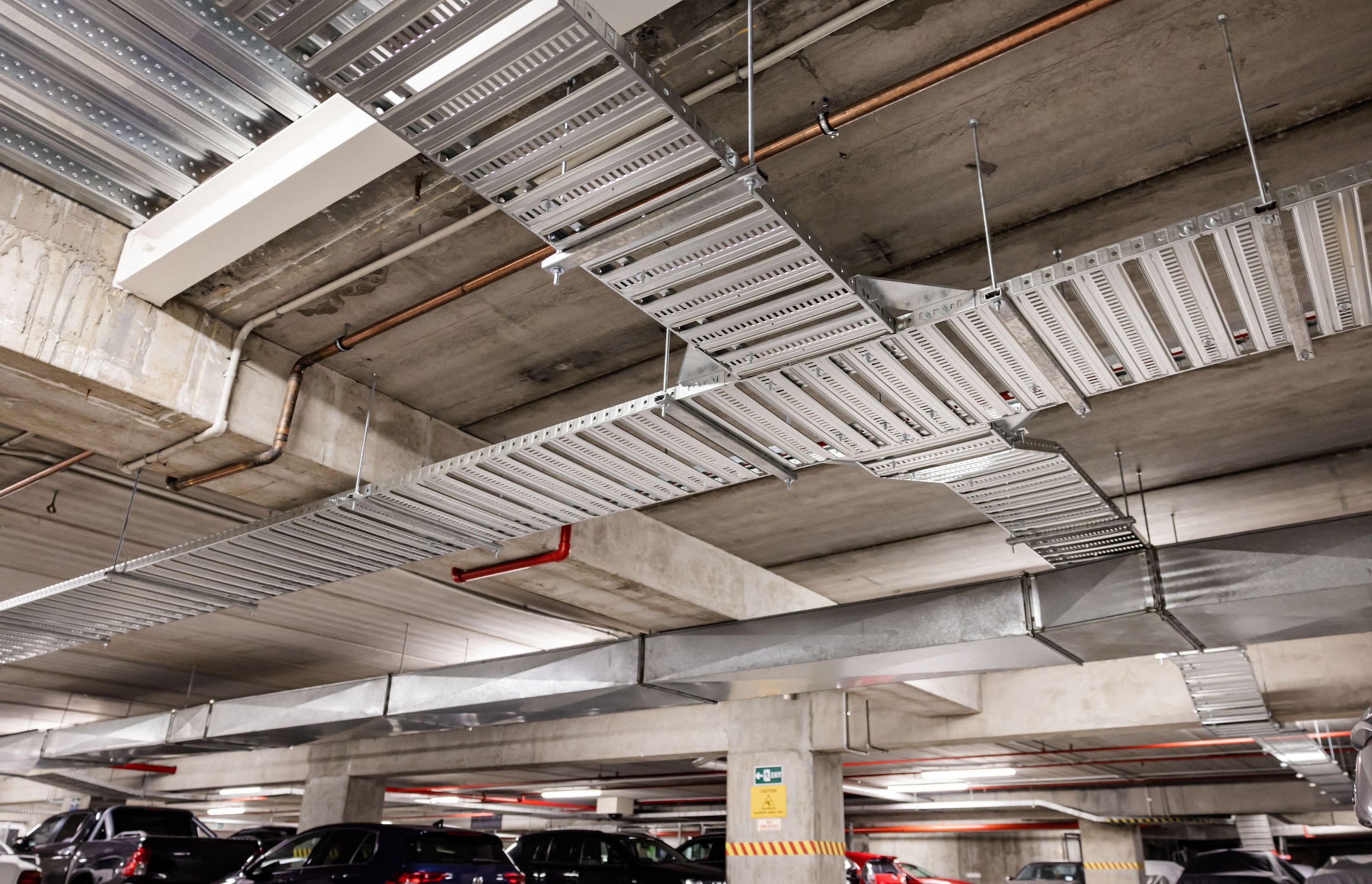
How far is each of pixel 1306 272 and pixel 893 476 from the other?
7.56 feet

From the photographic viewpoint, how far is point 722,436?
15.7 feet

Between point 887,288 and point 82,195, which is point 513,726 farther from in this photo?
point 887,288

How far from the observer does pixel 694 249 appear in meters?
3.42

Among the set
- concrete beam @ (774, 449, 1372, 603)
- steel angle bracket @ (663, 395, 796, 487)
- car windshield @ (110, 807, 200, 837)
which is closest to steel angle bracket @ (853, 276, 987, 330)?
steel angle bracket @ (663, 395, 796, 487)

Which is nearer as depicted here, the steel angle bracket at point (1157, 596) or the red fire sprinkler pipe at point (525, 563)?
the steel angle bracket at point (1157, 596)

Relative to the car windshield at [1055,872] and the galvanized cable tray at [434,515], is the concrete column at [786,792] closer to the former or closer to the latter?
the galvanized cable tray at [434,515]

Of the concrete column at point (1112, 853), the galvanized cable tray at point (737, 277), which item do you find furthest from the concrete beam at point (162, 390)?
the concrete column at point (1112, 853)

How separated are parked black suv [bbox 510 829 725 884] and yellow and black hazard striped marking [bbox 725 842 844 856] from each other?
63 centimetres

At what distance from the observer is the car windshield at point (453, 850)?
8156 mm

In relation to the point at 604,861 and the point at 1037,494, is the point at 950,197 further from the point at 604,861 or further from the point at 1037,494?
the point at 604,861

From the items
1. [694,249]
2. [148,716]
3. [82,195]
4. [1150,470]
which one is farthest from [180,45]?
[148,716]

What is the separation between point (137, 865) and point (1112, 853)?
18666mm

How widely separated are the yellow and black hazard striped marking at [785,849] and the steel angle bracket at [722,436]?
6850mm

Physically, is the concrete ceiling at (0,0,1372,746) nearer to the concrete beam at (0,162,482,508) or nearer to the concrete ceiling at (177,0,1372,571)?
the concrete ceiling at (177,0,1372,571)
